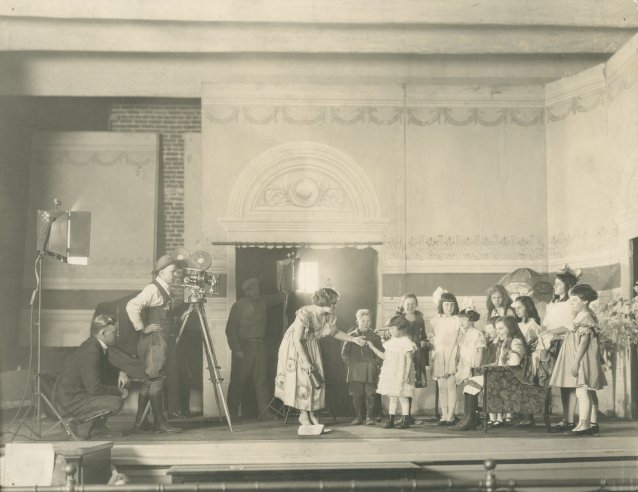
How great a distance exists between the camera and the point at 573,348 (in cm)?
736

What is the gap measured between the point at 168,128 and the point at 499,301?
13.0 feet

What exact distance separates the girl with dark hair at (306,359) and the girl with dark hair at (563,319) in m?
1.84

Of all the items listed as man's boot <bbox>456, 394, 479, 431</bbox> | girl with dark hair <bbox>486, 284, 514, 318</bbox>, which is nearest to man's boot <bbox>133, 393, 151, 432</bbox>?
man's boot <bbox>456, 394, 479, 431</bbox>

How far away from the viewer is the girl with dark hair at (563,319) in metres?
7.58

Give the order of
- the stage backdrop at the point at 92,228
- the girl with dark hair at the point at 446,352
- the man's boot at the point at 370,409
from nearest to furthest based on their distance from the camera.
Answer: the man's boot at the point at 370,409
the girl with dark hair at the point at 446,352
the stage backdrop at the point at 92,228

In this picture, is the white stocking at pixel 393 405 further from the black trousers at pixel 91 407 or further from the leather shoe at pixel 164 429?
the black trousers at pixel 91 407

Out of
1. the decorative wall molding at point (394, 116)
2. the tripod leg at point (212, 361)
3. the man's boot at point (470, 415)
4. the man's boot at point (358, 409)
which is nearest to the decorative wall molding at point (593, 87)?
the decorative wall molding at point (394, 116)

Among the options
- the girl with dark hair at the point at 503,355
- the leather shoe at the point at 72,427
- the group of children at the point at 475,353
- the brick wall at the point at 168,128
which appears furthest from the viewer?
the brick wall at the point at 168,128

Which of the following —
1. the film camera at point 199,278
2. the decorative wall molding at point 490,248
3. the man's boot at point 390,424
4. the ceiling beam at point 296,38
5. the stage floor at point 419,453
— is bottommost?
the stage floor at point 419,453

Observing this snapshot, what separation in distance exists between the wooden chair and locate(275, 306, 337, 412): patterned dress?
1.39m

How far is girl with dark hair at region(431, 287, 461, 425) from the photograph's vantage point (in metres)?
7.96

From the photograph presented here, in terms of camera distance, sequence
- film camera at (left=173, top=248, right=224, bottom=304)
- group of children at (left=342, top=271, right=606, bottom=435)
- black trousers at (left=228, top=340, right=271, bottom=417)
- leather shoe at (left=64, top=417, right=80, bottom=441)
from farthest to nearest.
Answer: black trousers at (left=228, top=340, right=271, bottom=417), film camera at (left=173, top=248, right=224, bottom=304), group of children at (left=342, top=271, right=606, bottom=435), leather shoe at (left=64, top=417, right=80, bottom=441)

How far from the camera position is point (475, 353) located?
788 centimetres

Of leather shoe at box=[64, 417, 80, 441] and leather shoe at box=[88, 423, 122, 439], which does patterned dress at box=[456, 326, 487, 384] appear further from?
leather shoe at box=[64, 417, 80, 441]
